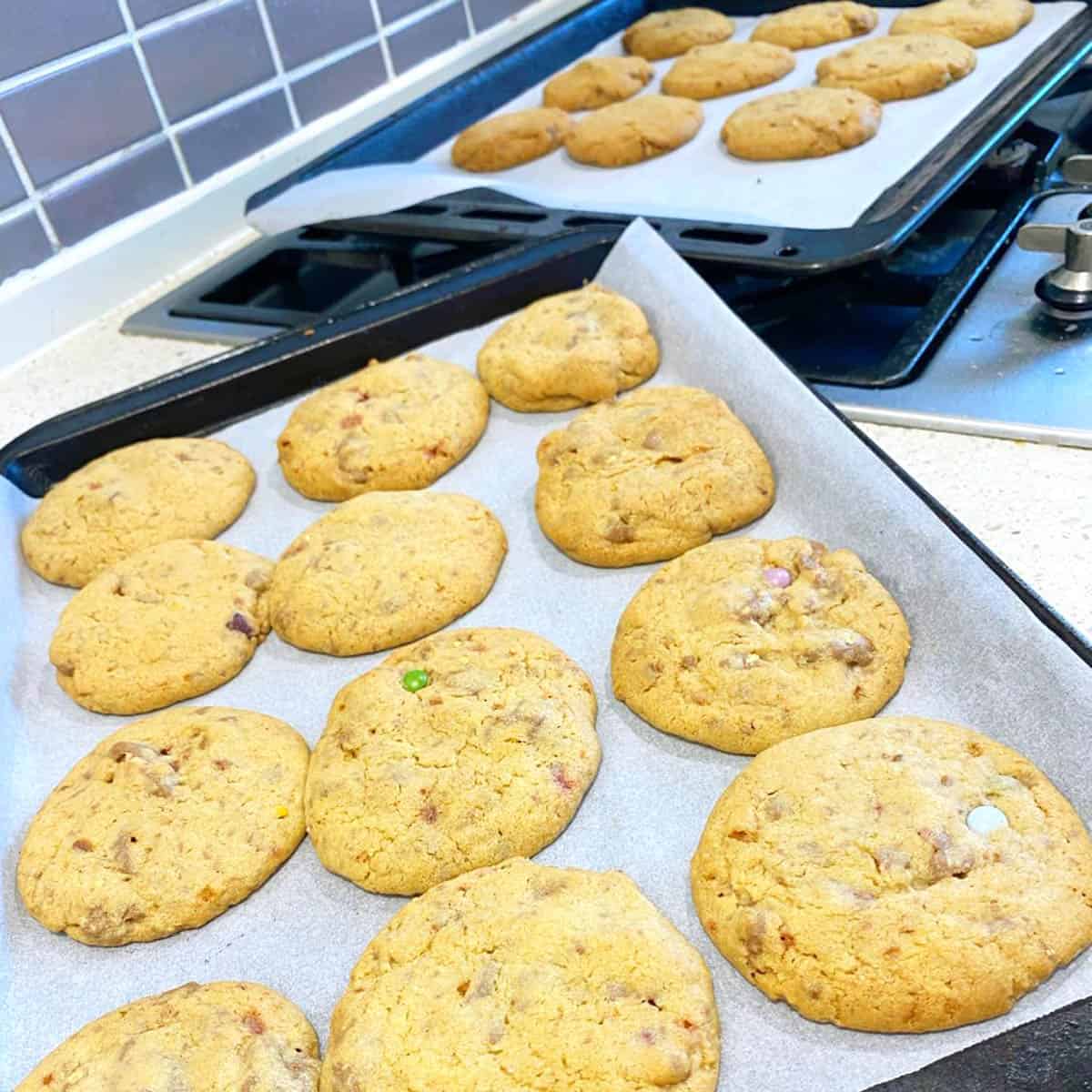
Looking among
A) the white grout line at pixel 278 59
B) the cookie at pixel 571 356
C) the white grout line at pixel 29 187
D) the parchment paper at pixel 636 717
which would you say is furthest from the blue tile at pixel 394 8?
the parchment paper at pixel 636 717

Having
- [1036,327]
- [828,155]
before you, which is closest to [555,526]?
[1036,327]

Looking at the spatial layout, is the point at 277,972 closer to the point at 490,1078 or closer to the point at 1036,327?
the point at 490,1078

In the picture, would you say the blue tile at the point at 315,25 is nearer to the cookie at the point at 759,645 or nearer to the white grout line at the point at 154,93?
the white grout line at the point at 154,93

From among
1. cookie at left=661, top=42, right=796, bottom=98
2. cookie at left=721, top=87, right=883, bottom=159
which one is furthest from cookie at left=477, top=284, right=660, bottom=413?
cookie at left=661, top=42, right=796, bottom=98

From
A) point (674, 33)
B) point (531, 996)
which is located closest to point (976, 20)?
point (674, 33)

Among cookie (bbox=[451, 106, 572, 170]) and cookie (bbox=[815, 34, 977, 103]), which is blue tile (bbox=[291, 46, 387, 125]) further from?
cookie (bbox=[815, 34, 977, 103])

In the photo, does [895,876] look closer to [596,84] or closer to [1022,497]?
[1022,497]

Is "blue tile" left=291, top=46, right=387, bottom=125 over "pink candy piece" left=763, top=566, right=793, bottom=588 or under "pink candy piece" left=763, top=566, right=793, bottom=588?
over
